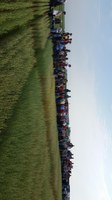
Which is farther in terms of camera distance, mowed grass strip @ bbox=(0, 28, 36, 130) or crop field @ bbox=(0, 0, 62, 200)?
crop field @ bbox=(0, 0, 62, 200)

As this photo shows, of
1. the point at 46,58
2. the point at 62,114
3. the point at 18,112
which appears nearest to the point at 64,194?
the point at 62,114

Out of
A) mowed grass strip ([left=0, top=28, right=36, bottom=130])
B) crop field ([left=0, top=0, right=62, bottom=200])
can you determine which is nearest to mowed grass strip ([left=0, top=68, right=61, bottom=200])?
crop field ([left=0, top=0, right=62, bottom=200])

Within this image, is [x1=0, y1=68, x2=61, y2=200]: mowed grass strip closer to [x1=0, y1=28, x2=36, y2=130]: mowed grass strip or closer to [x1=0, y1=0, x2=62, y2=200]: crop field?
[x1=0, y1=0, x2=62, y2=200]: crop field

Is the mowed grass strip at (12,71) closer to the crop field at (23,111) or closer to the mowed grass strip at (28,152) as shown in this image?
the crop field at (23,111)

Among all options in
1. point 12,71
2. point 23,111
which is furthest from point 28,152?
point 12,71

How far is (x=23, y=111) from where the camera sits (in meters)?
17.2

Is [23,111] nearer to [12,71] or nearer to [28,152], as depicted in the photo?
[28,152]

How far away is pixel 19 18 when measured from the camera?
17109 mm

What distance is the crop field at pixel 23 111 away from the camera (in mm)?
13594

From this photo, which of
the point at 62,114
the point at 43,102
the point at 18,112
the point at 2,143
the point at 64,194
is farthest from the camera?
the point at 64,194

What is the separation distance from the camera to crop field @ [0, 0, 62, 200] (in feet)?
44.6

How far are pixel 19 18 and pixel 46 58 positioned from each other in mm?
9981

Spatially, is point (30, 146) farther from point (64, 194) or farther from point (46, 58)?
point (64, 194)

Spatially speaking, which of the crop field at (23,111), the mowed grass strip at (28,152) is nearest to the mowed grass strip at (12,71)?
the crop field at (23,111)
